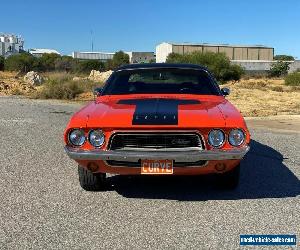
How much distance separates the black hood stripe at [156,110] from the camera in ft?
15.3

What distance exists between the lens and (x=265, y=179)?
5.98m

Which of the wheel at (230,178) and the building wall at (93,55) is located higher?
the building wall at (93,55)

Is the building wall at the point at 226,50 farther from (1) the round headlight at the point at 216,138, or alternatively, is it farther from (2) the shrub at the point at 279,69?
(1) the round headlight at the point at 216,138

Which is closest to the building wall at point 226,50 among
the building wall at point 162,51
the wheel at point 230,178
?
the building wall at point 162,51

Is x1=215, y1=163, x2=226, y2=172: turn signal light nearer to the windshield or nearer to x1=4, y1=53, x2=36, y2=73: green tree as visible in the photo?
the windshield

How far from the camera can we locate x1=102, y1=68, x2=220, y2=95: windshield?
6250mm

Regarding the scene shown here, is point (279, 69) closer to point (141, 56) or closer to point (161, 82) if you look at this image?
point (141, 56)

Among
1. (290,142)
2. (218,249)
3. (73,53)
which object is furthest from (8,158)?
(73,53)

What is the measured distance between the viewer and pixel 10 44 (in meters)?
147

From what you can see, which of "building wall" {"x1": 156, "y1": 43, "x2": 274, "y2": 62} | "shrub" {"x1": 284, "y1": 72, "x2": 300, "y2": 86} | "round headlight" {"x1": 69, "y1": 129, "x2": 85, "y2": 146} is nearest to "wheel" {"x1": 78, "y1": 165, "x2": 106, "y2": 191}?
"round headlight" {"x1": 69, "y1": 129, "x2": 85, "y2": 146}

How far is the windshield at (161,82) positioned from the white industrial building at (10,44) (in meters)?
132

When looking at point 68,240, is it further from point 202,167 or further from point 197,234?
point 202,167

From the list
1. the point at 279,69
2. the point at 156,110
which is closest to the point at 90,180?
the point at 156,110

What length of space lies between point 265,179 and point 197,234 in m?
2.25
